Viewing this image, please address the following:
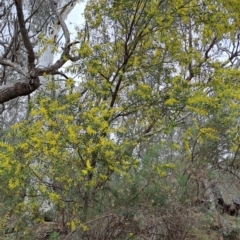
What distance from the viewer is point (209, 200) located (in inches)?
155

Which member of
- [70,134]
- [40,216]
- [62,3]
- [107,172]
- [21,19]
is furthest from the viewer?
[62,3]

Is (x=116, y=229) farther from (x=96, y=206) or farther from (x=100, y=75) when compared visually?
(x=100, y=75)

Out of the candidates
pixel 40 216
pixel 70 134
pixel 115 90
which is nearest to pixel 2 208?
pixel 40 216

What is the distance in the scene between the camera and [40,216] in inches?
147

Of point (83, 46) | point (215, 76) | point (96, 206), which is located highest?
point (83, 46)

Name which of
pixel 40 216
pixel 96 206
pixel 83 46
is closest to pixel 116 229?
pixel 96 206

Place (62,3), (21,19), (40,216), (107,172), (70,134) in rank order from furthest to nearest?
(62,3), (21,19), (40,216), (107,172), (70,134)

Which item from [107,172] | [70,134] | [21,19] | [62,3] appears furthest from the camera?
[62,3]

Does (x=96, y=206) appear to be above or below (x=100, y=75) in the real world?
below

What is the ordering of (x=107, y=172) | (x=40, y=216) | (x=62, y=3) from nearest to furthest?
1. (x=107, y=172)
2. (x=40, y=216)
3. (x=62, y=3)

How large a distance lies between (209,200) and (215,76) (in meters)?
1.19

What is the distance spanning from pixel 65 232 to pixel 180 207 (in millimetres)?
995

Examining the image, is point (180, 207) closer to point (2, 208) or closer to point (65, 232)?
point (65, 232)

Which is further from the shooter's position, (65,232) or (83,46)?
(83,46)
